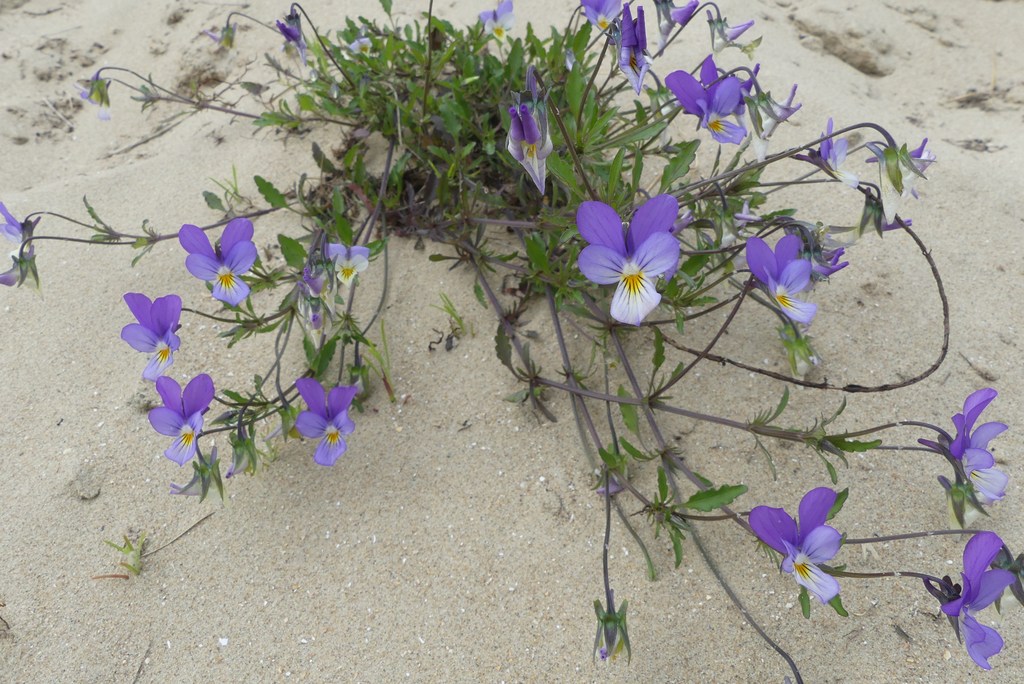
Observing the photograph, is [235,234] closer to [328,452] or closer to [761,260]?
[328,452]

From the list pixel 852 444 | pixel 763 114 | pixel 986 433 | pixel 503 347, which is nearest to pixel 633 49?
pixel 763 114

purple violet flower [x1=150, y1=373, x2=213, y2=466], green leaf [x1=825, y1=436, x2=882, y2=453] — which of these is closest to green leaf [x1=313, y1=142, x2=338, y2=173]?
purple violet flower [x1=150, y1=373, x2=213, y2=466]

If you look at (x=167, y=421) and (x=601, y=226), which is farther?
(x=167, y=421)

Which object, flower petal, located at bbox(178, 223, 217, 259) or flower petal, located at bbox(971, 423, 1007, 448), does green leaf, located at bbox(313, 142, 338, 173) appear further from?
flower petal, located at bbox(971, 423, 1007, 448)

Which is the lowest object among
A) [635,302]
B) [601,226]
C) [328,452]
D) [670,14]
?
[328,452]

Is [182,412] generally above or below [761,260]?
below

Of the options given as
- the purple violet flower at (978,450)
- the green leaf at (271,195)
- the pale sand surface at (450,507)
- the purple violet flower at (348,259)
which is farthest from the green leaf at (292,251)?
the purple violet flower at (978,450)

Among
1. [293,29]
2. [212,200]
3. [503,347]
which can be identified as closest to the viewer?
[503,347]

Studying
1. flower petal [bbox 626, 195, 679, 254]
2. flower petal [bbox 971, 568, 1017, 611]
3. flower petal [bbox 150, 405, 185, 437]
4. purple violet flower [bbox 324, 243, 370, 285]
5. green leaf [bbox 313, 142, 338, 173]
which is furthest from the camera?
green leaf [bbox 313, 142, 338, 173]
